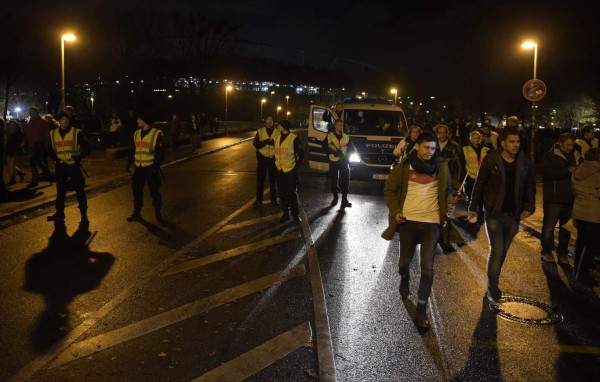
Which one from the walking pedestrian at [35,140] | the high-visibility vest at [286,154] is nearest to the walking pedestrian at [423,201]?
the high-visibility vest at [286,154]

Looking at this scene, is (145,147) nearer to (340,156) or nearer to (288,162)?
(288,162)

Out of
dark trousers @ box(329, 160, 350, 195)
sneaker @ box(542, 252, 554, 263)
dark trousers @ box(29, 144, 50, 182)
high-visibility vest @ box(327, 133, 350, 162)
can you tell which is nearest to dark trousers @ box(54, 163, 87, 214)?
dark trousers @ box(29, 144, 50, 182)

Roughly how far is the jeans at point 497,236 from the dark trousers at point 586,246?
153 cm

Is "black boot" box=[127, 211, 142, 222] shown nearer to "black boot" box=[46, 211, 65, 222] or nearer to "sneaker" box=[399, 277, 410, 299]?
"black boot" box=[46, 211, 65, 222]

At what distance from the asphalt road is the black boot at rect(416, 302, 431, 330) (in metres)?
0.11

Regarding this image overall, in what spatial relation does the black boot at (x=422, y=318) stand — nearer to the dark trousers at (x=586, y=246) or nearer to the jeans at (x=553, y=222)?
the dark trousers at (x=586, y=246)

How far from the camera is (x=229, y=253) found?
7992mm

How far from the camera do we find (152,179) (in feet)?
33.2

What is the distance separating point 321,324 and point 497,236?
203 centimetres

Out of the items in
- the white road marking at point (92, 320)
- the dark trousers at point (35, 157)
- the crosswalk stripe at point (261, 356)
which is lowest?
the crosswalk stripe at point (261, 356)

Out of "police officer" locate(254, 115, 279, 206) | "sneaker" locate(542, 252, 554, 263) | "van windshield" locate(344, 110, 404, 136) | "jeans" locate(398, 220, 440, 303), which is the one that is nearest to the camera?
"jeans" locate(398, 220, 440, 303)

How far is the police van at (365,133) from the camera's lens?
602 inches

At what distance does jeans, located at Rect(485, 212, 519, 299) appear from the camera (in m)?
5.85

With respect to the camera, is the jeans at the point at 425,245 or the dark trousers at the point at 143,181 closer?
the jeans at the point at 425,245
